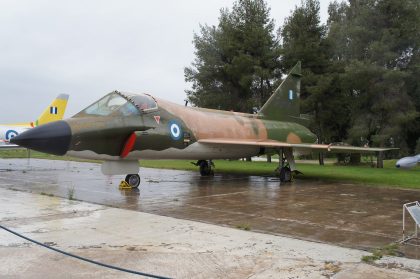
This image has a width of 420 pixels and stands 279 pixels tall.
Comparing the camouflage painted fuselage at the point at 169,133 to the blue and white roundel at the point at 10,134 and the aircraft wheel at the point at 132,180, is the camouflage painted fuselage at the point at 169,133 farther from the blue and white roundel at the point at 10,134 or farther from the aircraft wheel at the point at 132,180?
the blue and white roundel at the point at 10,134

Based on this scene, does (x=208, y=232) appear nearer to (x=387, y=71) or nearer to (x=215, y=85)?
(x=387, y=71)

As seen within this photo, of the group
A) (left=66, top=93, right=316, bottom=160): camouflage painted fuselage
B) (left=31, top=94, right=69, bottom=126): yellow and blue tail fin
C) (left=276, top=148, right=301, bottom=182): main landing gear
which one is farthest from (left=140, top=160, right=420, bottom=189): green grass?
(left=31, top=94, right=69, bottom=126): yellow and blue tail fin

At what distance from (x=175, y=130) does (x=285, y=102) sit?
23.1 ft

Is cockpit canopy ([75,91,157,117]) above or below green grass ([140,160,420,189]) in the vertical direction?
above

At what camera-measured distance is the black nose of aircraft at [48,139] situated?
9406 mm

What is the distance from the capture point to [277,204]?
8.82 meters

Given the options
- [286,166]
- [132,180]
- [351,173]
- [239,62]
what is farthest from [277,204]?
[239,62]

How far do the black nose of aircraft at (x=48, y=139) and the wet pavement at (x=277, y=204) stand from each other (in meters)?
1.16

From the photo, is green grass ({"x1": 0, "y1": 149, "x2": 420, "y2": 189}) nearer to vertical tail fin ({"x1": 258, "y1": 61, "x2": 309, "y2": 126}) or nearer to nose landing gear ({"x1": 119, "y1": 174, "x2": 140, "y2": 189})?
vertical tail fin ({"x1": 258, "y1": 61, "x2": 309, "y2": 126})

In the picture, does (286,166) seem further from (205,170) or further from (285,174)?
(205,170)

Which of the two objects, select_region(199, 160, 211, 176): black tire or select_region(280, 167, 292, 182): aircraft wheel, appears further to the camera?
select_region(199, 160, 211, 176): black tire

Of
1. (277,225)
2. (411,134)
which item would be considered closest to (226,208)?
(277,225)

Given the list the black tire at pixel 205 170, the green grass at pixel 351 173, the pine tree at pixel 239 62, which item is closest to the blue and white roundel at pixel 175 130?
the black tire at pixel 205 170

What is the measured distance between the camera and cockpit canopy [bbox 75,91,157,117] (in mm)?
10828
